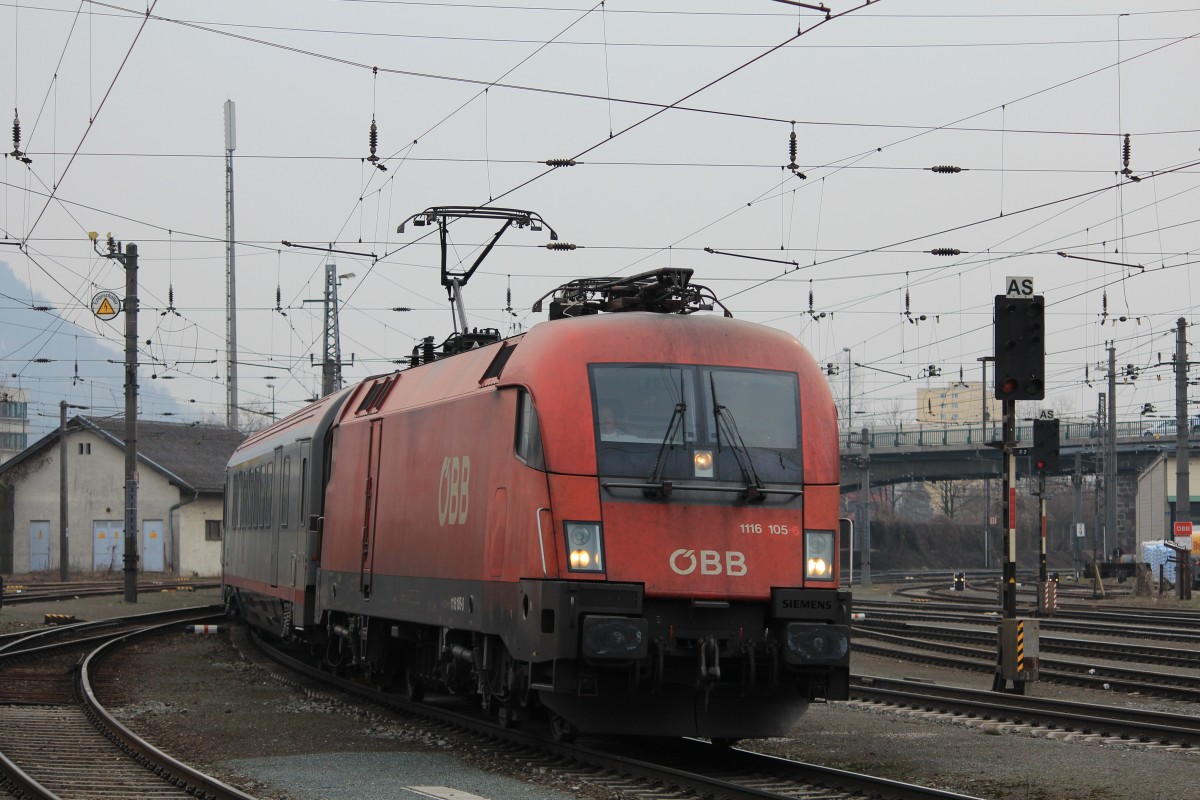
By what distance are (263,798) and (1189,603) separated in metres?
A: 34.1

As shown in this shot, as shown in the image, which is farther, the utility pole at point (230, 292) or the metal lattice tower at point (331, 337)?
the utility pole at point (230, 292)

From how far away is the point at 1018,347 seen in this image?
16750 millimetres

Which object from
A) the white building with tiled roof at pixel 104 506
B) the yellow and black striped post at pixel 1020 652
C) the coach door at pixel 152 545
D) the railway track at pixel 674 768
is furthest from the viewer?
the coach door at pixel 152 545

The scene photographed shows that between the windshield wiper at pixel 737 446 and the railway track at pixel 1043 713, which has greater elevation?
the windshield wiper at pixel 737 446

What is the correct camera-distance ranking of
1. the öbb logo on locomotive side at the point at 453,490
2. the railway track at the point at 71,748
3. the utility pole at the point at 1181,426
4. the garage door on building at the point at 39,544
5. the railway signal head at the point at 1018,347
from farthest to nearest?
1. the garage door on building at the point at 39,544
2. the utility pole at the point at 1181,426
3. the railway signal head at the point at 1018,347
4. the öbb logo on locomotive side at the point at 453,490
5. the railway track at the point at 71,748

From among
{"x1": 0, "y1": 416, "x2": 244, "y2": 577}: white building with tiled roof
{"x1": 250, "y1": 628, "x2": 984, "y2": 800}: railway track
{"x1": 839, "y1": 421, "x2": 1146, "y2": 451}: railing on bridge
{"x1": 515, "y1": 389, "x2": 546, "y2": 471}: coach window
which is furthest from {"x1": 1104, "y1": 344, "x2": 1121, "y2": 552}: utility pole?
{"x1": 515, "y1": 389, "x2": 546, "y2": 471}: coach window

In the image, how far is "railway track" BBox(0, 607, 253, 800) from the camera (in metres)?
10.8

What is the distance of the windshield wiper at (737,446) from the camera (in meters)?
11.3

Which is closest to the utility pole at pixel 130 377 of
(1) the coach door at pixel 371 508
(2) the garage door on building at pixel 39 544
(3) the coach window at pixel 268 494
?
(3) the coach window at pixel 268 494

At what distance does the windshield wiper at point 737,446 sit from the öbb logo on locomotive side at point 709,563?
19.3 inches

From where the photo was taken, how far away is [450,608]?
13.1 m

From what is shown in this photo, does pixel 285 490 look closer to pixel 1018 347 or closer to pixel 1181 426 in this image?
pixel 1018 347

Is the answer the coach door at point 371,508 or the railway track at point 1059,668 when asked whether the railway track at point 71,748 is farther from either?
the railway track at point 1059,668

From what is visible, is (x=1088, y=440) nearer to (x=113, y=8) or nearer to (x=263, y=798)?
(x=113, y=8)
